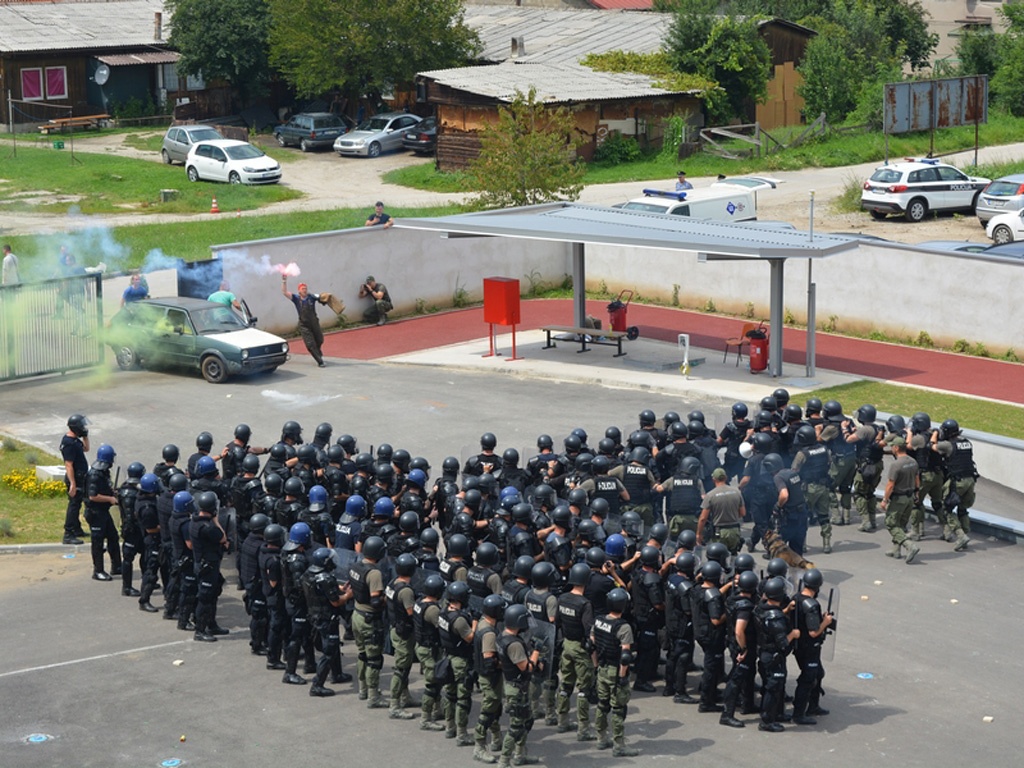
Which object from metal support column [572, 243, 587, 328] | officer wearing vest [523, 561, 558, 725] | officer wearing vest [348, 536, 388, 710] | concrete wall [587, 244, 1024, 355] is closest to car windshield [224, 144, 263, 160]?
concrete wall [587, 244, 1024, 355]

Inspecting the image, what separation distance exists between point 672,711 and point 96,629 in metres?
6.04

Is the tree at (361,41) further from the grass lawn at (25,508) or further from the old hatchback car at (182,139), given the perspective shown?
the grass lawn at (25,508)

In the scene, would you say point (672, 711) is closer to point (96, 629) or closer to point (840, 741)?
point (840, 741)

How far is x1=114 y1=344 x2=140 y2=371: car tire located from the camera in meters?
26.2

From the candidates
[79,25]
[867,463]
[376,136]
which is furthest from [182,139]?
[867,463]

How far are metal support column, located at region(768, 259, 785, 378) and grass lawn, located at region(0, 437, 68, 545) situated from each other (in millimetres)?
11675

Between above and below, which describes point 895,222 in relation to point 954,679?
above

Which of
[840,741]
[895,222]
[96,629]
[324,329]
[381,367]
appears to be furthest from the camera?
[895,222]

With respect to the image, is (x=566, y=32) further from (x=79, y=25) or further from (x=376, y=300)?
(x=376, y=300)

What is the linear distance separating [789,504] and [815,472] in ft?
3.25

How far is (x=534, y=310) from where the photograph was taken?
104ft

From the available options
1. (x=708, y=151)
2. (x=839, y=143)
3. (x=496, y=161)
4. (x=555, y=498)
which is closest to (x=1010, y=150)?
(x=839, y=143)

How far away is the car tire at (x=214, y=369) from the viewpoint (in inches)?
996

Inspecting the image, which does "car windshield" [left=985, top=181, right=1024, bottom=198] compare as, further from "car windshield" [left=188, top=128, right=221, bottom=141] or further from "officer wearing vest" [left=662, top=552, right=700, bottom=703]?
"officer wearing vest" [left=662, top=552, right=700, bottom=703]
